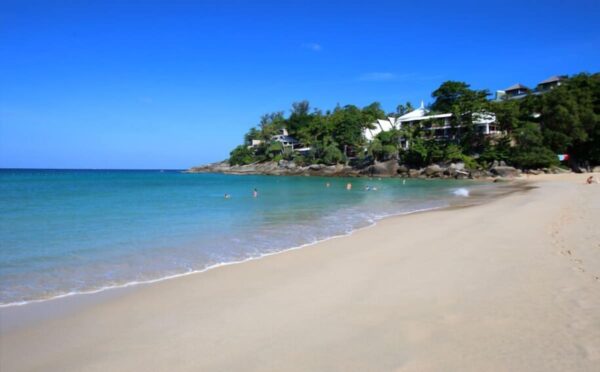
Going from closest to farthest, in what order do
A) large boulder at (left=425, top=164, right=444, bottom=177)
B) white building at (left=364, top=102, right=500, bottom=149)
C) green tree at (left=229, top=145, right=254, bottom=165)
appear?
large boulder at (left=425, top=164, right=444, bottom=177) → white building at (left=364, top=102, right=500, bottom=149) → green tree at (left=229, top=145, right=254, bottom=165)

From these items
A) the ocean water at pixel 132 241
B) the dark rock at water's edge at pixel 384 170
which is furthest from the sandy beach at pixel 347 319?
the dark rock at water's edge at pixel 384 170

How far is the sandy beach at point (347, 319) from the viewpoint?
3912 millimetres

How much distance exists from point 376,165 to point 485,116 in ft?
64.2

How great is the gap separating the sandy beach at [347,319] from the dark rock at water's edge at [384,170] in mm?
50757

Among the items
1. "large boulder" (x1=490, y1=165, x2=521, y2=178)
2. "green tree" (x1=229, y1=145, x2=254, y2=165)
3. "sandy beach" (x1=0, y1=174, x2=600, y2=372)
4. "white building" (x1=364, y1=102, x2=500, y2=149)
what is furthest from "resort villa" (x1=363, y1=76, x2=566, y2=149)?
"sandy beach" (x1=0, y1=174, x2=600, y2=372)

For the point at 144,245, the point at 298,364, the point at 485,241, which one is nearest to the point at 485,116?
the point at 485,241

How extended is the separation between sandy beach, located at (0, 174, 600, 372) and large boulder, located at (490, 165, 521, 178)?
48.4m

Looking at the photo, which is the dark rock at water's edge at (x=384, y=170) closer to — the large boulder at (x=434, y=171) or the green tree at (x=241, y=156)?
the large boulder at (x=434, y=171)

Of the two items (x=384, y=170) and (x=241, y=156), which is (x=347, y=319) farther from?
(x=241, y=156)

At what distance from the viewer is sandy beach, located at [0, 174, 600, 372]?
3912 millimetres

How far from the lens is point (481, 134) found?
61531mm

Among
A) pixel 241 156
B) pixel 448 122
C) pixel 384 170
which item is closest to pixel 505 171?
pixel 448 122

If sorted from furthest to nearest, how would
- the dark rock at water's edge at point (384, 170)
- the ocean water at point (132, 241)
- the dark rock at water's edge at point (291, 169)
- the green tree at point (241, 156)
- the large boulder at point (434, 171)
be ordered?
the green tree at point (241, 156) → the dark rock at water's edge at point (291, 169) → the large boulder at point (434, 171) → the dark rock at water's edge at point (384, 170) → the ocean water at point (132, 241)

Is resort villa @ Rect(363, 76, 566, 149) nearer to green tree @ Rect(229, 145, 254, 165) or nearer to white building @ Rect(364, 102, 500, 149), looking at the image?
white building @ Rect(364, 102, 500, 149)
